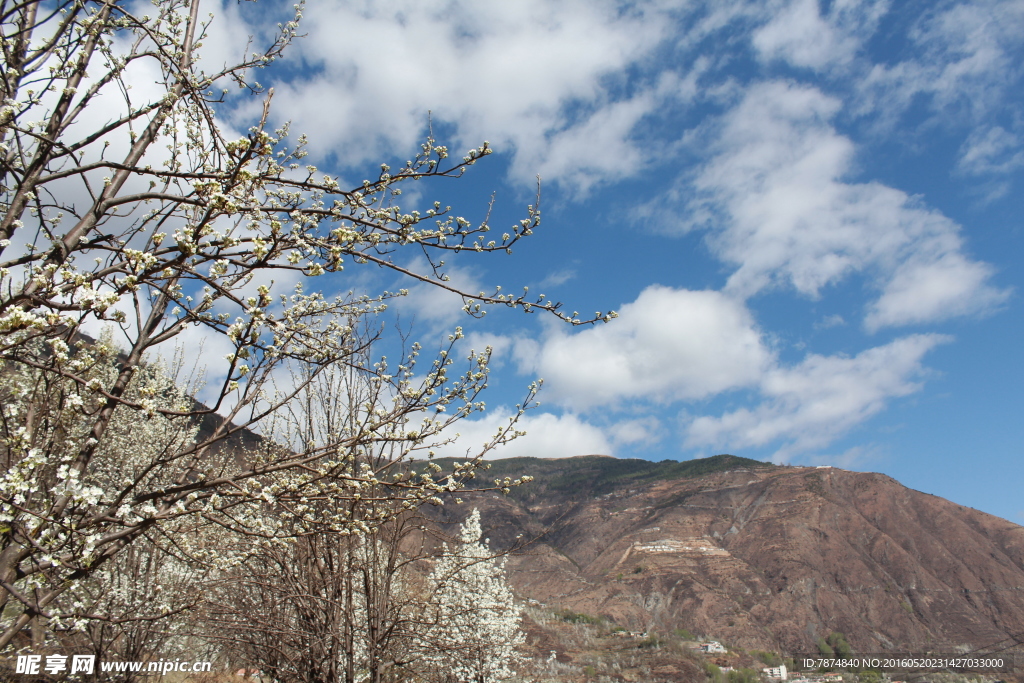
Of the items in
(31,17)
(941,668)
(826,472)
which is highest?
(826,472)

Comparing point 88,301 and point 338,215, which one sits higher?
point 338,215

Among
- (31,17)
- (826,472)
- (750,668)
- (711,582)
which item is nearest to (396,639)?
(31,17)

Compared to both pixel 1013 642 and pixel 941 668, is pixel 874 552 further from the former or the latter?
pixel 941 668

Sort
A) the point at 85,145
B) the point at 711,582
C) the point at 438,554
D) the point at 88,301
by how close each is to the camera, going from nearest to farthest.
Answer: the point at 88,301, the point at 85,145, the point at 438,554, the point at 711,582

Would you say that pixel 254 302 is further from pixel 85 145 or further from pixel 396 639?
pixel 396 639

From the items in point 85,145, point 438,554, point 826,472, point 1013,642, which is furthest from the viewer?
point 826,472

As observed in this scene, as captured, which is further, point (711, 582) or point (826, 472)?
point (826, 472)
